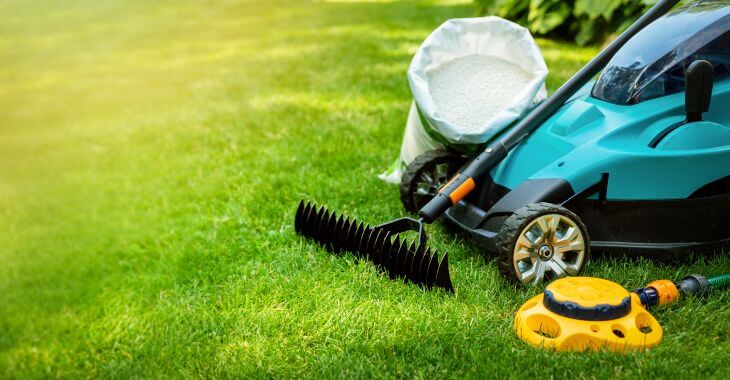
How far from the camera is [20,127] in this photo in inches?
233

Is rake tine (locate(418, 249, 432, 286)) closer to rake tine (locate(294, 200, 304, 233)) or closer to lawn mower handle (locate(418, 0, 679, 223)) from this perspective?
lawn mower handle (locate(418, 0, 679, 223))

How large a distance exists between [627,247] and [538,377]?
28.5 inches

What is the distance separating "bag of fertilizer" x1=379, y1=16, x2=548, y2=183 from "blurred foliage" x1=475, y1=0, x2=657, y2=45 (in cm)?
253

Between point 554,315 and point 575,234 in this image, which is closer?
point 554,315

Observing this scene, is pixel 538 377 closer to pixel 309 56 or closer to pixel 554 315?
pixel 554 315

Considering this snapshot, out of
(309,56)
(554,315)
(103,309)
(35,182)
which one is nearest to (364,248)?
(554,315)

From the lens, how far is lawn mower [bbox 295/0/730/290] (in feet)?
7.97

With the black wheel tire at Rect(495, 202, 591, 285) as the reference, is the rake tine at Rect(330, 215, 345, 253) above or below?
below

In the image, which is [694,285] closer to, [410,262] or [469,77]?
[410,262]

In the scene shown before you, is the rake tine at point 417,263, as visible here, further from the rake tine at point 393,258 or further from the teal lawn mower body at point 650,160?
the teal lawn mower body at point 650,160

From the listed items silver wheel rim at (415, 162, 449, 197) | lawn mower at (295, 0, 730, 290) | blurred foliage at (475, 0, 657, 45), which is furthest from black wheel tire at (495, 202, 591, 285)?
blurred foliage at (475, 0, 657, 45)

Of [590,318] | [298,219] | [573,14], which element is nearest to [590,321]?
[590,318]

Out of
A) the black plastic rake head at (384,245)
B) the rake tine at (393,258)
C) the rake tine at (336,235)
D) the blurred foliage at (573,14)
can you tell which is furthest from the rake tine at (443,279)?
the blurred foliage at (573,14)

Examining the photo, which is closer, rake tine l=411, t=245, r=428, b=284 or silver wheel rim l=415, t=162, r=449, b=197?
rake tine l=411, t=245, r=428, b=284
